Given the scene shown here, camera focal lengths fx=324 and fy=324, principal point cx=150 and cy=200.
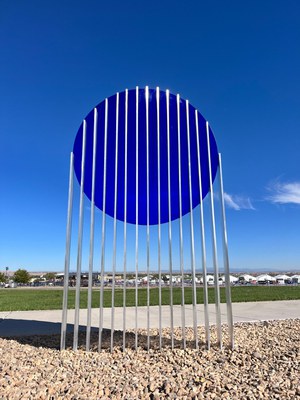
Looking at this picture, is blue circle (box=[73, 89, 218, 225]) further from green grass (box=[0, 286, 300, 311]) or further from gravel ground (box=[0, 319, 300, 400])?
green grass (box=[0, 286, 300, 311])

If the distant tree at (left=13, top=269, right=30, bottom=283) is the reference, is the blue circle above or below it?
above

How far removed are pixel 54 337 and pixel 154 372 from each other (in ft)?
10.5

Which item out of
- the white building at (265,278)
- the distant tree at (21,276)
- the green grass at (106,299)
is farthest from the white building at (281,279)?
the green grass at (106,299)

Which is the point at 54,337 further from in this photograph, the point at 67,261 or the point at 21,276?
the point at 21,276

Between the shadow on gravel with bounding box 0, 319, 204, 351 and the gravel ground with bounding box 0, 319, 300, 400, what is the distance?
68mm

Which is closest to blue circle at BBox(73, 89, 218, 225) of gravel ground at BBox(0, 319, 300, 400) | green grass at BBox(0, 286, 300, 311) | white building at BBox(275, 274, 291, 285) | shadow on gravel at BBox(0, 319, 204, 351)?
shadow on gravel at BBox(0, 319, 204, 351)

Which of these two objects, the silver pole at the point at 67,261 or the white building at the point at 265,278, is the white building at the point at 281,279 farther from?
the silver pole at the point at 67,261

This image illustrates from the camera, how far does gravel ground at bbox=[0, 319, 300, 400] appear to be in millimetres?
3311

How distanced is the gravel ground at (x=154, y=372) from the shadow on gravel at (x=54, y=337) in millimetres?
68

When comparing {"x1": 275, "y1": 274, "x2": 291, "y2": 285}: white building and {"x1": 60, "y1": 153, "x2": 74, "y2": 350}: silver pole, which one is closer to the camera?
{"x1": 60, "y1": 153, "x2": 74, "y2": 350}: silver pole

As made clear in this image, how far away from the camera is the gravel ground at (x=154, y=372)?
3.31 m

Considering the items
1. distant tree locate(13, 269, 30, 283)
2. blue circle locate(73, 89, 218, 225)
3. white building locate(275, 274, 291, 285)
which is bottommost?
white building locate(275, 274, 291, 285)

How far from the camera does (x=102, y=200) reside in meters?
5.70

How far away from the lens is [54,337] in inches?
251
